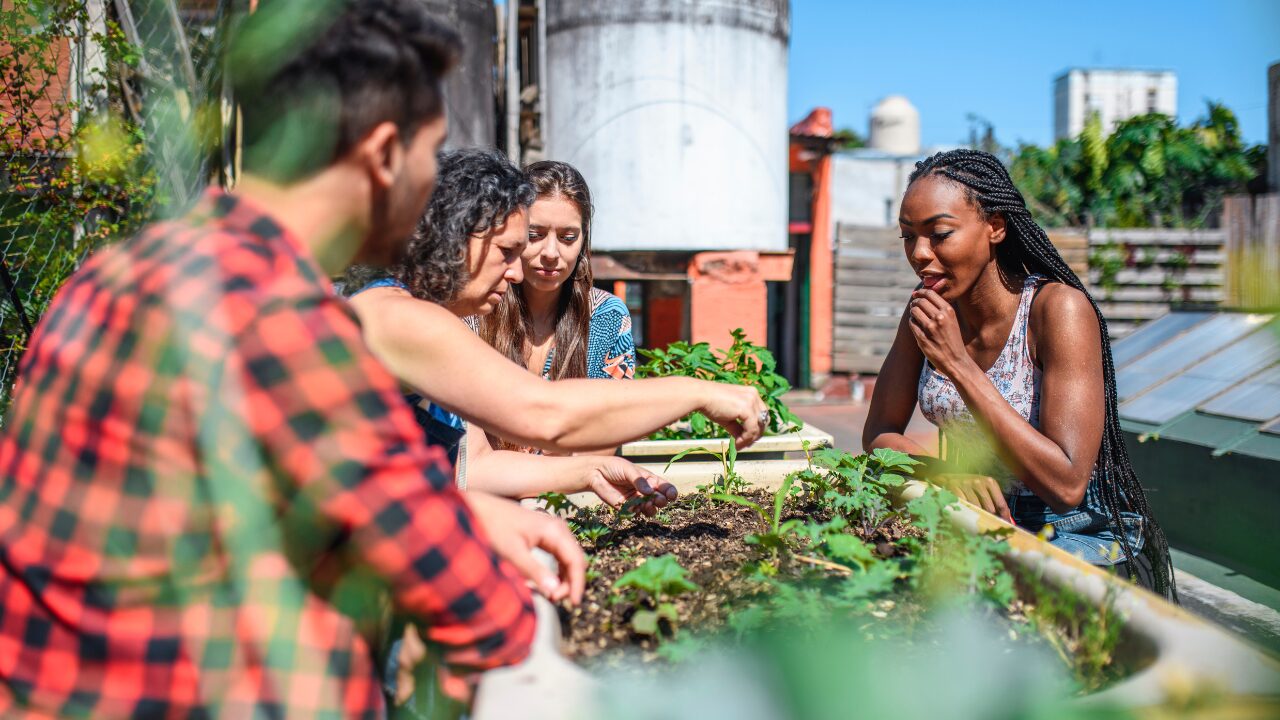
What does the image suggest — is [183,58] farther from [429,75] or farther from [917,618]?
[917,618]

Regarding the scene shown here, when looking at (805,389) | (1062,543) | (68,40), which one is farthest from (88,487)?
(805,389)

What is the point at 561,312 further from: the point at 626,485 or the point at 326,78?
the point at 326,78

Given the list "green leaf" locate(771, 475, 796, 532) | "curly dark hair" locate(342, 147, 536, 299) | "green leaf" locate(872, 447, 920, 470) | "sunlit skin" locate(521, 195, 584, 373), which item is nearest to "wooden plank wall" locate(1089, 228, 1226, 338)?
"sunlit skin" locate(521, 195, 584, 373)

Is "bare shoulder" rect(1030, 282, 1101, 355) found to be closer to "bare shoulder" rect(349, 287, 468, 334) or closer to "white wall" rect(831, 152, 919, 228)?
"bare shoulder" rect(349, 287, 468, 334)

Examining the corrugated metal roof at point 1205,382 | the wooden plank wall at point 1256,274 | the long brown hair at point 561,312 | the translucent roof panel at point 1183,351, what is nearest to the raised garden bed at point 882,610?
the wooden plank wall at point 1256,274

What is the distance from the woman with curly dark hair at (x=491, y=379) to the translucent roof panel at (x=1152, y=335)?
15.3 feet

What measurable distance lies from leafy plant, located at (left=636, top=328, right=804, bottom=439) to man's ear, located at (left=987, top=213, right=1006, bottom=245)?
1002 millimetres

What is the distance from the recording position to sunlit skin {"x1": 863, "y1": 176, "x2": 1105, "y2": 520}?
2.08 meters

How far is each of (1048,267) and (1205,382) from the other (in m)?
3.29

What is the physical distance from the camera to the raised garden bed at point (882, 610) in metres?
1.11

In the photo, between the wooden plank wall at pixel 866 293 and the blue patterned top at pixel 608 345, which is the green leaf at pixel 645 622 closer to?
the blue patterned top at pixel 608 345

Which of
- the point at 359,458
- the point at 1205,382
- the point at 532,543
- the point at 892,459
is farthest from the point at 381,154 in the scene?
the point at 1205,382

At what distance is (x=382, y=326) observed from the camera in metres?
1.63

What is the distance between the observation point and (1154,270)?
1130 cm
